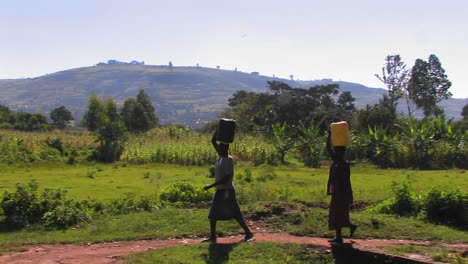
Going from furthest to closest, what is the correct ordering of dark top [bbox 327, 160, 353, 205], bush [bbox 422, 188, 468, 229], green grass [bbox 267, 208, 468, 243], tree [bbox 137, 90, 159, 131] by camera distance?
1. tree [bbox 137, 90, 159, 131]
2. bush [bbox 422, 188, 468, 229]
3. green grass [bbox 267, 208, 468, 243]
4. dark top [bbox 327, 160, 353, 205]

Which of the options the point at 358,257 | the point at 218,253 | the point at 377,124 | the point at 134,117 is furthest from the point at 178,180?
the point at 134,117

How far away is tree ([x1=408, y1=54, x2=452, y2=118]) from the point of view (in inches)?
1989

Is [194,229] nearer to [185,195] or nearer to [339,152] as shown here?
[185,195]

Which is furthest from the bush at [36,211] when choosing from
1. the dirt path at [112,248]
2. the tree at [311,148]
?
the tree at [311,148]

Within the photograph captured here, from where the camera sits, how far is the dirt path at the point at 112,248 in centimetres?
814

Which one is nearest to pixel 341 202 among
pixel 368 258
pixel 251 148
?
pixel 368 258

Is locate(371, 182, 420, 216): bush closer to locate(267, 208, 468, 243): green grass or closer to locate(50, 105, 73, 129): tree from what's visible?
locate(267, 208, 468, 243): green grass

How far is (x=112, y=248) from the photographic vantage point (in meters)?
8.89

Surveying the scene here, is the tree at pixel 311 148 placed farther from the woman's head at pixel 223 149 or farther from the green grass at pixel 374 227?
the woman's head at pixel 223 149

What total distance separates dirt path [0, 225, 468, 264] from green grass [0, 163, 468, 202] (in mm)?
3174

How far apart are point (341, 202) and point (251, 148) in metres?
18.7

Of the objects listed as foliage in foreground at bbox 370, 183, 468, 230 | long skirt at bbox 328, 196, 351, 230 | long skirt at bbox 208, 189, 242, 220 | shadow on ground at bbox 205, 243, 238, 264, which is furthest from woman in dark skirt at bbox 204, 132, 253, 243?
foliage in foreground at bbox 370, 183, 468, 230

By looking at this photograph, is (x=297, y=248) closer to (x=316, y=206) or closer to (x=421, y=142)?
(x=316, y=206)

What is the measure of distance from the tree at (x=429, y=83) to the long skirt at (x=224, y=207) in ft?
153
